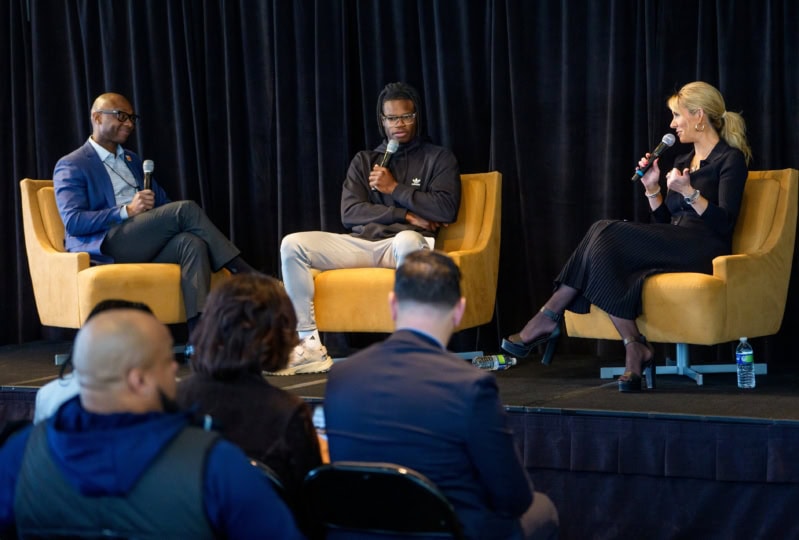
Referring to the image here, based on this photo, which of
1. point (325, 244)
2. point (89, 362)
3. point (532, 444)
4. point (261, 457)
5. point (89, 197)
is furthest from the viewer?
point (89, 197)

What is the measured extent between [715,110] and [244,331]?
2847 millimetres

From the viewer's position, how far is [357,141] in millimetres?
5539

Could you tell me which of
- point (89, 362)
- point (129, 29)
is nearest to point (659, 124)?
point (129, 29)

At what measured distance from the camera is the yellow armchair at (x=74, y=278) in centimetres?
469

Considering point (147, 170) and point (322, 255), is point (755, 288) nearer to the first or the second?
point (322, 255)

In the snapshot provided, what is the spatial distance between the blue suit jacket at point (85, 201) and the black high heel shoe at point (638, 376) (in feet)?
8.06

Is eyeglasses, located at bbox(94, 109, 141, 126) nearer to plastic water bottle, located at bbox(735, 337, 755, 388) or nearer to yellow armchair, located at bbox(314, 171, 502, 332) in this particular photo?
yellow armchair, located at bbox(314, 171, 502, 332)

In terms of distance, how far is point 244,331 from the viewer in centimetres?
205

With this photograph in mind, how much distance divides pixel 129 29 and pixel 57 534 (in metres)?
4.58

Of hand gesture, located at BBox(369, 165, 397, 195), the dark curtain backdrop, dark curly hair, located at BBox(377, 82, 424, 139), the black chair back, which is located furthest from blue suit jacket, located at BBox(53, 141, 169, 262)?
the black chair back

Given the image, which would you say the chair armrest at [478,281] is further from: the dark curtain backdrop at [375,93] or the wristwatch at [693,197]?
the wristwatch at [693,197]

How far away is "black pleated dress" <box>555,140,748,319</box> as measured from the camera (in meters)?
4.03

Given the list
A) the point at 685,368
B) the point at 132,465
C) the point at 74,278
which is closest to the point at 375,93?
the point at 74,278

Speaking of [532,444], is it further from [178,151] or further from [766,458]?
[178,151]
